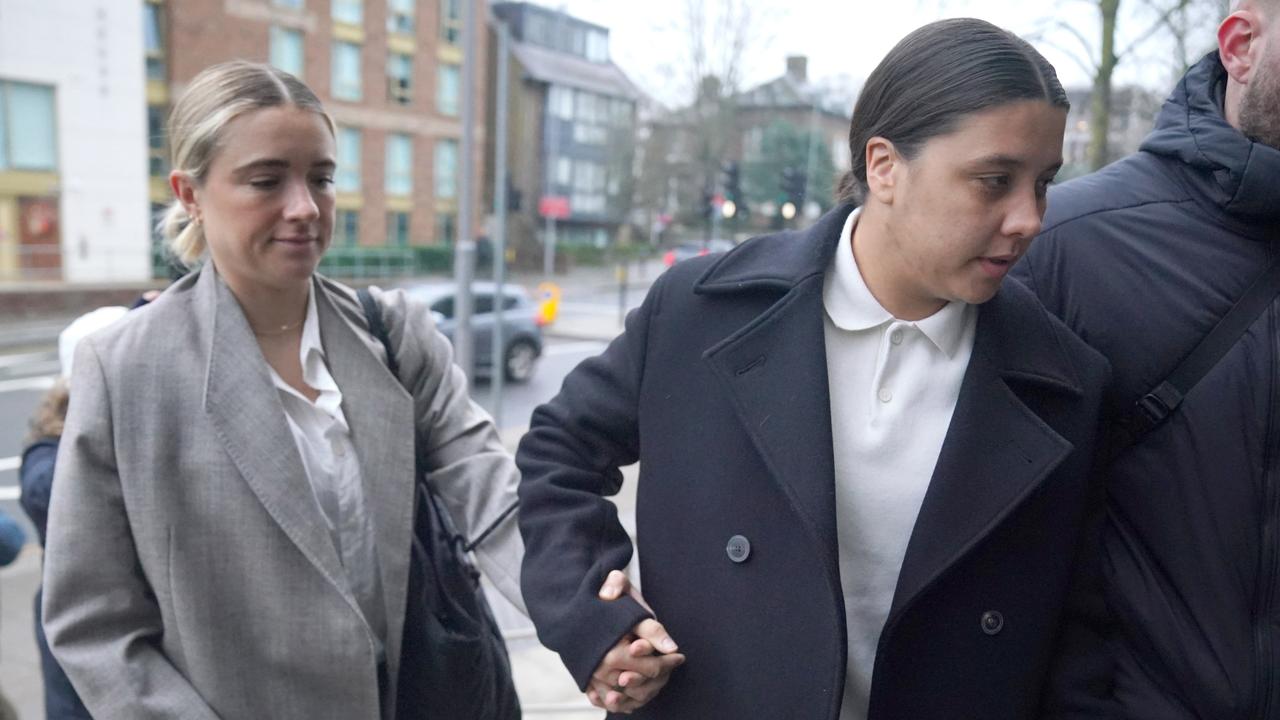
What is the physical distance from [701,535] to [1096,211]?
90 centimetres

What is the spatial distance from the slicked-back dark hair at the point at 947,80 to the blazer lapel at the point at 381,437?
1023 mm

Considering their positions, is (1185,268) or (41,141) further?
(41,141)

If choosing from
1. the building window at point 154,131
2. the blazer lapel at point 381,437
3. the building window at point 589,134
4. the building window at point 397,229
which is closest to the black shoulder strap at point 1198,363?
the blazer lapel at point 381,437

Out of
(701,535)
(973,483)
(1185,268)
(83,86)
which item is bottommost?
(701,535)

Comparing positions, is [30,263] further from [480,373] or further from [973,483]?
[973,483]

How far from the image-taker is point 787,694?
141 cm

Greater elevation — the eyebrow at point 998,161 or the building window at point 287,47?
the building window at point 287,47

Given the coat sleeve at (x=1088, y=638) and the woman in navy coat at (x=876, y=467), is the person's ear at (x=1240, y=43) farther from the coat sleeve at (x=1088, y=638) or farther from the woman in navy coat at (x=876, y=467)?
the coat sleeve at (x=1088, y=638)

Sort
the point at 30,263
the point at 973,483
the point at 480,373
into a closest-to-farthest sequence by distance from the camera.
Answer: the point at 973,483 → the point at 480,373 → the point at 30,263

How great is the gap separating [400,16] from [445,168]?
5.65 metres

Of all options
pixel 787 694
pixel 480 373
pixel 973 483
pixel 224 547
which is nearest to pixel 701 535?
pixel 787 694

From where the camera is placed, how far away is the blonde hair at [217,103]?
5.84 feet

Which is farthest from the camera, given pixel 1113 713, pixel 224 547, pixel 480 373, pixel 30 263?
pixel 30 263

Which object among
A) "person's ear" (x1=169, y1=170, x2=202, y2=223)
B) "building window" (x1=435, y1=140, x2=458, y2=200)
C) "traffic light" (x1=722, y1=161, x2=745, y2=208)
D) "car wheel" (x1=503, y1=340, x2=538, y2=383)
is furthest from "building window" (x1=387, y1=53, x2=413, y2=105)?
"person's ear" (x1=169, y1=170, x2=202, y2=223)
